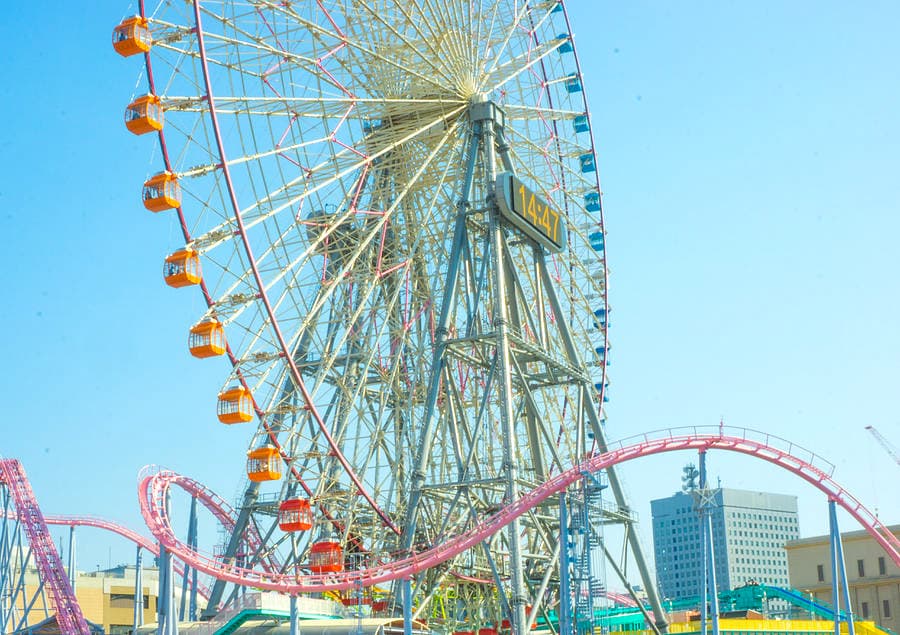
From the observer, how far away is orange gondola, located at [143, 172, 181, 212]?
34.6m

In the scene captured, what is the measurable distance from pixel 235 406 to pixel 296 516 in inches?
167

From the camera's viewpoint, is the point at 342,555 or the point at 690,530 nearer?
the point at 342,555

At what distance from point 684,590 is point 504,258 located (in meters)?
131

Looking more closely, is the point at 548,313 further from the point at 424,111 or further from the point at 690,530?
the point at 690,530

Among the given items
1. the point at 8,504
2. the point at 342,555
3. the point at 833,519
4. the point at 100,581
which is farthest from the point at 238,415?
the point at 100,581

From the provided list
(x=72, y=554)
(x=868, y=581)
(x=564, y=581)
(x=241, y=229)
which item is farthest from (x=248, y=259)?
(x=868, y=581)

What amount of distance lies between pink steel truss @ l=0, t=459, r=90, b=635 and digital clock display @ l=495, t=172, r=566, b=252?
23046 millimetres

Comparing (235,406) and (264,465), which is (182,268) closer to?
(235,406)

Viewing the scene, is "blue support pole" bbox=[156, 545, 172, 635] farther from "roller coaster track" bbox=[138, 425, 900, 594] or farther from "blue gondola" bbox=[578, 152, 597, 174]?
"blue gondola" bbox=[578, 152, 597, 174]

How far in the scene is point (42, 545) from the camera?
49.9 metres

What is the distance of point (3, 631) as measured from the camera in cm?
4838

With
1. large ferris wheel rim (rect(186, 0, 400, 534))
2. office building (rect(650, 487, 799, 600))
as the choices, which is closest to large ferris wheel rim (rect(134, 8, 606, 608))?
large ferris wheel rim (rect(186, 0, 400, 534))

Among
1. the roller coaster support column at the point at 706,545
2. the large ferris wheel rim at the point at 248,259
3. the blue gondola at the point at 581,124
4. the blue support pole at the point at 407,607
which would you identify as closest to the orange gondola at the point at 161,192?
the large ferris wheel rim at the point at 248,259

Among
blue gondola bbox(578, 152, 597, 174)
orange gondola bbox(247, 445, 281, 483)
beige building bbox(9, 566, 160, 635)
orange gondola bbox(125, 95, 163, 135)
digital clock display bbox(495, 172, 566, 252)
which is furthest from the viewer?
beige building bbox(9, 566, 160, 635)
